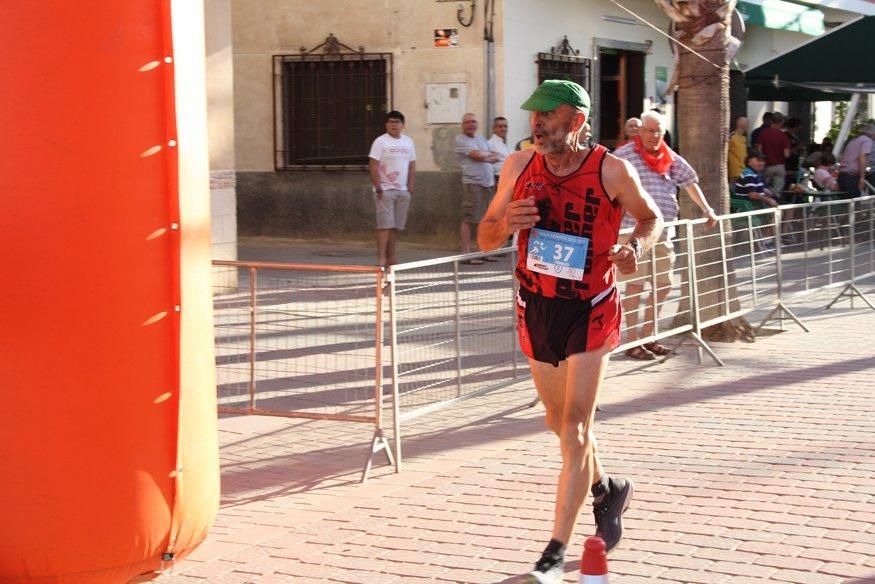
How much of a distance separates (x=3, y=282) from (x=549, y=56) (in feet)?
53.0

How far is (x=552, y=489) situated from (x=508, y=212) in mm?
1983

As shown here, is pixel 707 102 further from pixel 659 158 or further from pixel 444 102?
pixel 444 102

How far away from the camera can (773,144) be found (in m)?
22.2

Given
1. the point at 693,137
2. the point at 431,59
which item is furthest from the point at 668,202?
the point at 431,59

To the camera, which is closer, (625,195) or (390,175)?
(625,195)

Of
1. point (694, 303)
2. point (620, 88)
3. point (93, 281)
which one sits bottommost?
point (694, 303)

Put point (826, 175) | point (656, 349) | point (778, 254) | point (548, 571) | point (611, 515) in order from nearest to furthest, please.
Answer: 1. point (548, 571)
2. point (611, 515)
3. point (656, 349)
4. point (778, 254)
5. point (826, 175)

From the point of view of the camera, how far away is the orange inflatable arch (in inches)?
185

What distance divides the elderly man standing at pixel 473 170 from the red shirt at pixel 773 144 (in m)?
5.96

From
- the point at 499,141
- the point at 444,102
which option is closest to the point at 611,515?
the point at 499,141

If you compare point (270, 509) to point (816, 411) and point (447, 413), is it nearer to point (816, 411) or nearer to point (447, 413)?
point (447, 413)

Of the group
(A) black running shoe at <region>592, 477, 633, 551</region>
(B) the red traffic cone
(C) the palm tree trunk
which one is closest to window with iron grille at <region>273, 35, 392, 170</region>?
(C) the palm tree trunk

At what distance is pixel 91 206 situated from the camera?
4766mm

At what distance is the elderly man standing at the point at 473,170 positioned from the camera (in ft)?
59.0
